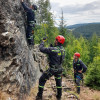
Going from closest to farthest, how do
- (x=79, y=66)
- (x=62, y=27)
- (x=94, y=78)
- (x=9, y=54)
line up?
(x=9, y=54), (x=79, y=66), (x=94, y=78), (x=62, y=27)

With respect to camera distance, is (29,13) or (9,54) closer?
(9,54)

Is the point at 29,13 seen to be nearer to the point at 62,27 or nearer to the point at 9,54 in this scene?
the point at 9,54

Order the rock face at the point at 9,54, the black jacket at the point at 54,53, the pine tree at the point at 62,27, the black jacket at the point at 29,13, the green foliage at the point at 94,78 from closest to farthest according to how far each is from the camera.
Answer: the rock face at the point at 9,54, the black jacket at the point at 54,53, the black jacket at the point at 29,13, the green foliage at the point at 94,78, the pine tree at the point at 62,27

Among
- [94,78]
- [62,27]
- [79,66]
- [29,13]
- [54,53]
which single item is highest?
[29,13]

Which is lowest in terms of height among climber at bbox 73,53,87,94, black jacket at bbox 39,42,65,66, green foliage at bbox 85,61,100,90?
green foliage at bbox 85,61,100,90

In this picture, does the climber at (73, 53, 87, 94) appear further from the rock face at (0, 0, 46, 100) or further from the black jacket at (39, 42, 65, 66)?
the rock face at (0, 0, 46, 100)

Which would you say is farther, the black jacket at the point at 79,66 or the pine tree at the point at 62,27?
the pine tree at the point at 62,27

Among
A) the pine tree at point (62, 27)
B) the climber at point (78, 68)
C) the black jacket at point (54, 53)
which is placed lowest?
the climber at point (78, 68)

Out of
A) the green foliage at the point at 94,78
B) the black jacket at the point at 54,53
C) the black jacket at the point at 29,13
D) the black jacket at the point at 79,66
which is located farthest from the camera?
the green foliage at the point at 94,78

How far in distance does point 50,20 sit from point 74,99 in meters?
22.6

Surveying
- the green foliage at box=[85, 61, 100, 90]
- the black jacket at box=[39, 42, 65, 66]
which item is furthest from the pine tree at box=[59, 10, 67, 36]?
the black jacket at box=[39, 42, 65, 66]

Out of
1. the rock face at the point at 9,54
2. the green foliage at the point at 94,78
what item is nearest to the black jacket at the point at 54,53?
the rock face at the point at 9,54

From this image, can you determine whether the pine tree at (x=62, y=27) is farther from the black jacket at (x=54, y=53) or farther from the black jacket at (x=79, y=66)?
the black jacket at (x=54, y=53)

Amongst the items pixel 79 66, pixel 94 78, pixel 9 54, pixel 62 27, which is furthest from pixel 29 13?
pixel 62 27
